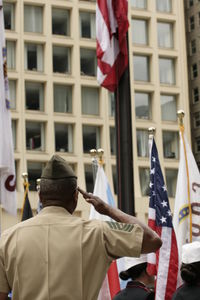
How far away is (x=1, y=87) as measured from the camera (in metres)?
11.7

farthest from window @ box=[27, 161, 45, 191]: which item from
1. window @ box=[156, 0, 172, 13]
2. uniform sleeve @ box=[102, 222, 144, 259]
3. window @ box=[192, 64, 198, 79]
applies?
uniform sleeve @ box=[102, 222, 144, 259]

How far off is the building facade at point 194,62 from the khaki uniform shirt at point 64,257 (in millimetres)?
55608

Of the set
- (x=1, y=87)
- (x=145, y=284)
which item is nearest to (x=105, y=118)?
(x=1, y=87)

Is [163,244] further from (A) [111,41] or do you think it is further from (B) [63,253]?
(B) [63,253]

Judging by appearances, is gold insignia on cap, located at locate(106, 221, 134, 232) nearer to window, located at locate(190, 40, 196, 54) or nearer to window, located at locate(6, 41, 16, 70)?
window, located at locate(6, 41, 16, 70)

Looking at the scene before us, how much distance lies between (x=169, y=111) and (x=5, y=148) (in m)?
45.8

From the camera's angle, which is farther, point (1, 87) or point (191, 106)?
point (191, 106)

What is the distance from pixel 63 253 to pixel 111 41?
21.2 ft

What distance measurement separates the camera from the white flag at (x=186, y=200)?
37.3ft


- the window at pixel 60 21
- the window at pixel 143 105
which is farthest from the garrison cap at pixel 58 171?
the window at pixel 60 21

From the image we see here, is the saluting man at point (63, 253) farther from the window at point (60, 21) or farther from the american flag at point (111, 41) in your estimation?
the window at point (60, 21)

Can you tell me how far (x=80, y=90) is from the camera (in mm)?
53812

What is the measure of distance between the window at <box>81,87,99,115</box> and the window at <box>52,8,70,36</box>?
4392mm

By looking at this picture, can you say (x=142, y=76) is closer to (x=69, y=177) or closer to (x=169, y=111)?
(x=169, y=111)
